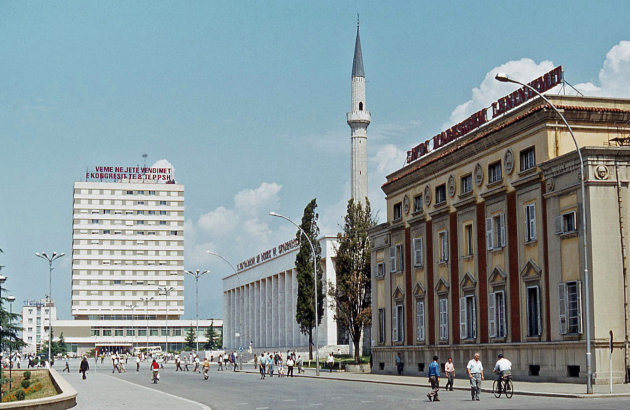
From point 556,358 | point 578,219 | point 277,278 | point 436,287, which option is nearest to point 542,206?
point 578,219

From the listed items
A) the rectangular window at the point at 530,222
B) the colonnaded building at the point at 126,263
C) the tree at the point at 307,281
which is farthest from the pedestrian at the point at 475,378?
the colonnaded building at the point at 126,263

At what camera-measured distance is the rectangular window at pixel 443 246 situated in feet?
162

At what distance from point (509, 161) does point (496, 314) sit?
295 inches

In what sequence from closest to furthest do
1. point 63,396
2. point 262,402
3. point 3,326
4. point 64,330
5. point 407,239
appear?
point 63,396
point 262,402
point 3,326
point 407,239
point 64,330

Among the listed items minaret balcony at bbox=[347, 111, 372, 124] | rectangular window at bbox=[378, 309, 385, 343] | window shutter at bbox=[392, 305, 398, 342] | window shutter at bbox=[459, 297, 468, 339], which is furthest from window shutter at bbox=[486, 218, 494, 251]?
minaret balcony at bbox=[347, 111, 372, 124]

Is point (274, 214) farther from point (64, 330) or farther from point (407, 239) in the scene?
point (64, 330)

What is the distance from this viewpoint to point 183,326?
622ft

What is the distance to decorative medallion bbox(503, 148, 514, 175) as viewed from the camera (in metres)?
42.1

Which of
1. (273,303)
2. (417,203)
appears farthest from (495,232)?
(273,303)

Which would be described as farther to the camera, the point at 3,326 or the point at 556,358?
the point at 3,326

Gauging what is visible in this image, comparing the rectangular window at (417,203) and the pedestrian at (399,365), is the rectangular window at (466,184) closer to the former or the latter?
the rectangular window at (417,203)

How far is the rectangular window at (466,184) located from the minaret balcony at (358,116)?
168 feet

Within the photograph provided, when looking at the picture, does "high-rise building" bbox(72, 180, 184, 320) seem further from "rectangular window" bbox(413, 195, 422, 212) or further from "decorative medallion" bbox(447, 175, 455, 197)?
"decorative medallion" bbox(447, 175, 455, 197)

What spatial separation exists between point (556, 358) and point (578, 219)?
239 inches
